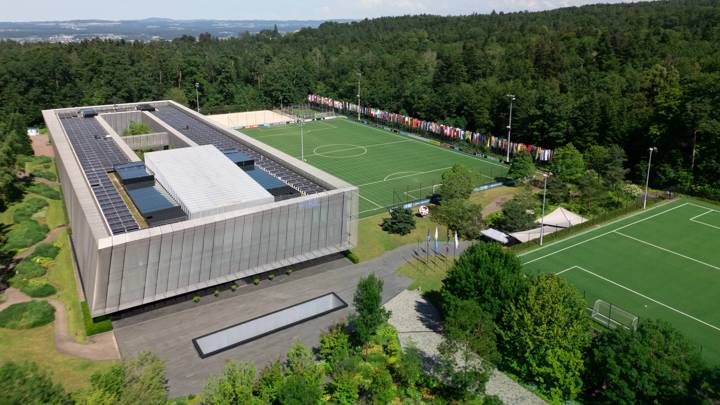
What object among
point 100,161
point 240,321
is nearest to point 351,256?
point 240,321

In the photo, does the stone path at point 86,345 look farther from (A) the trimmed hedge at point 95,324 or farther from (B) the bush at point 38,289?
(B) the bush at point 38,289

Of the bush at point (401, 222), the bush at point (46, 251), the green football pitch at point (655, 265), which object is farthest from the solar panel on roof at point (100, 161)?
the green football pitch at point (655, 265)

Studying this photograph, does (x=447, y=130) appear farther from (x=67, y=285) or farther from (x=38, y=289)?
(x=38, y=289)

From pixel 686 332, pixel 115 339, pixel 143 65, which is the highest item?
pixel 143 65

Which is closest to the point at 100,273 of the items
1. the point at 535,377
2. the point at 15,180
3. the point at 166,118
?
the point at 535,377

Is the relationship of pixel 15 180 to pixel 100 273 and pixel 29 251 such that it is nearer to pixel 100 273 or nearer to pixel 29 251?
pixel 29 251

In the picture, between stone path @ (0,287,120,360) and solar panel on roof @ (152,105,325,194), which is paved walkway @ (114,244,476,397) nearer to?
stone path @ (0,287,120,360)
